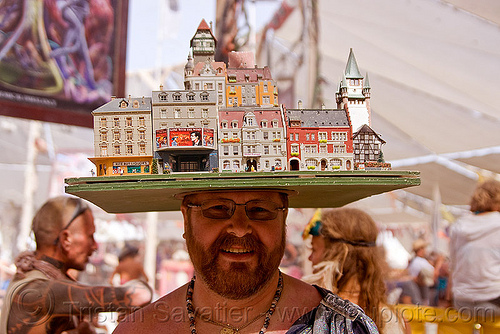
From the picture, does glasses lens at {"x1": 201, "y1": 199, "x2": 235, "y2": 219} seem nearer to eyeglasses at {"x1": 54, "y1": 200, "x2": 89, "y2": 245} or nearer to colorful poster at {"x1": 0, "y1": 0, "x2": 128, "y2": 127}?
eyeglasses at {"x1": 54, "y1": 200, "x2": 89, "y2": 245}

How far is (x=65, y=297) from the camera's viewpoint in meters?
3.11

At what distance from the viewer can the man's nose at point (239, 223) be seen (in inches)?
82.0

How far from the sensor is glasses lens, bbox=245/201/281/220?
2148mm

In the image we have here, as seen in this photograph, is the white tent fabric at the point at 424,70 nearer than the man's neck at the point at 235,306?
No

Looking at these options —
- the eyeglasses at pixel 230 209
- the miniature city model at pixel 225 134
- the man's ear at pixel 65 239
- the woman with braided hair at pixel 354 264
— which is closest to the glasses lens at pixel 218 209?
the eyeglasses at pixel 230 209

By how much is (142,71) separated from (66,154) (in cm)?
258

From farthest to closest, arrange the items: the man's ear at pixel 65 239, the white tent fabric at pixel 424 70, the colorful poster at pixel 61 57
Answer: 1. the white tent fabric at pixel 424 70
2. the colorful poster at pixel 61 57
3. the man's ear at pixel 65 239

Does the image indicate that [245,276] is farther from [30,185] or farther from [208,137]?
[30,185]

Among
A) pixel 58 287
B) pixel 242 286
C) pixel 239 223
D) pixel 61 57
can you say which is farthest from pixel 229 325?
pixel 61 57

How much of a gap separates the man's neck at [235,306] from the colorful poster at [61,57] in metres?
2.89

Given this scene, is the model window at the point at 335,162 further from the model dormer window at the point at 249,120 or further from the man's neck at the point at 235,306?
the man's neck at the point at 235,306

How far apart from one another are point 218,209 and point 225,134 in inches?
12.6

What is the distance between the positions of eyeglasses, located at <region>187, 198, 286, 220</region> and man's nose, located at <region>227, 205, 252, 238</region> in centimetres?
1

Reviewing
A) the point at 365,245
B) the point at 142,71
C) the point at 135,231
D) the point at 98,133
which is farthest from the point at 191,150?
the point at 135,231
